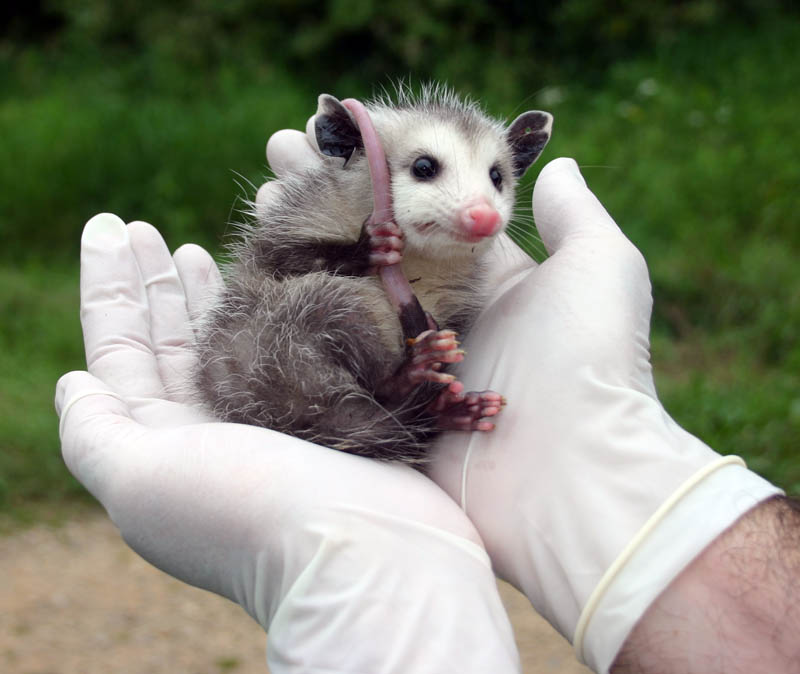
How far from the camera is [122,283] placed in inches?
83.0

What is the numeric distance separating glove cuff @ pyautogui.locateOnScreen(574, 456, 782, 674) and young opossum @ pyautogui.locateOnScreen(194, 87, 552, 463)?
0.35 m

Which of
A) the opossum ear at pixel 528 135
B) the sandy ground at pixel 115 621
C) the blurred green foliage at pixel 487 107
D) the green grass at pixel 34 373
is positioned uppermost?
the opossum ear at pixel 528 135

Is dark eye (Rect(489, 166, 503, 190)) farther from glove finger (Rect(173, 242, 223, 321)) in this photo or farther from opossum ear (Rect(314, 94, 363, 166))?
glove finger (Rect(173, 242, 223, 321))

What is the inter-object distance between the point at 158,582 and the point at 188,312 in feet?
3.66

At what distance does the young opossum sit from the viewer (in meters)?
1.69

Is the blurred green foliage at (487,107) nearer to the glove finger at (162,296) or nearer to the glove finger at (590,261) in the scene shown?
the glove finger at (162,296)

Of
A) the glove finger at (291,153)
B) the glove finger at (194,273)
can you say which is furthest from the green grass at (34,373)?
the glove finger at (291,153)

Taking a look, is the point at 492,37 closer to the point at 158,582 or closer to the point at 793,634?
the point at 158,582

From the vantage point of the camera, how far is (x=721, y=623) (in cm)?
144

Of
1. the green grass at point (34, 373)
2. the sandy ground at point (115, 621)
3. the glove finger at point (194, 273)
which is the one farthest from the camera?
the green grass at point (34, 373)

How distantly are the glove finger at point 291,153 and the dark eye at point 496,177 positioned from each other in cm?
58

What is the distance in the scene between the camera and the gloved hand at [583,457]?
1462 millimetres

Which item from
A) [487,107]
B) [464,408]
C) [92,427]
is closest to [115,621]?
[92,427]

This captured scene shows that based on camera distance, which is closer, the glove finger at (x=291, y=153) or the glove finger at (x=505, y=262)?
the glove finger at (x=505, y=262)
